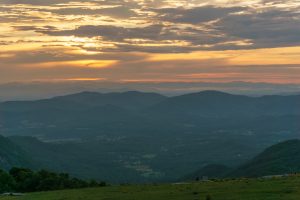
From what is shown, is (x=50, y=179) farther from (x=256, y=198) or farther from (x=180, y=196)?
(x=256, y=198)

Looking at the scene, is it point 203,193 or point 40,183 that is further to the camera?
point 40,183

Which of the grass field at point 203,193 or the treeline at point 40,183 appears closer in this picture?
the grass field at point 203,193

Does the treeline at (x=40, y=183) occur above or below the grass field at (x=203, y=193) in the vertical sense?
below

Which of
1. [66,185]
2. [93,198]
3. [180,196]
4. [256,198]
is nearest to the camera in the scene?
[256,198]

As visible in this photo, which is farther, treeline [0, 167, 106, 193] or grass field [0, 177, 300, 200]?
treeline [0, 167, 106, 193]

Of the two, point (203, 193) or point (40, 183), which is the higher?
point (203, 193)

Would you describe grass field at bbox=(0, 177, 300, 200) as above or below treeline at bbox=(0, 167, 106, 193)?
above

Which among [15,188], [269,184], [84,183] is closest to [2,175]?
[15,188]

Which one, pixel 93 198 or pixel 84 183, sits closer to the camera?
pixel 93 198

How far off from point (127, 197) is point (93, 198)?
328 centimetres

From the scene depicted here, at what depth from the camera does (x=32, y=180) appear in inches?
2603

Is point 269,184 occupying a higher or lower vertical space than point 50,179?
higher

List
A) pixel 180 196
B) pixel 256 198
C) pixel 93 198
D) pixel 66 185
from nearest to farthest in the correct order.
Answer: pixel 256 198 → pixel 180 196 → pixel 93 198 → pixel 66 185

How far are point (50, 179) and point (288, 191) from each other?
39.2 m
